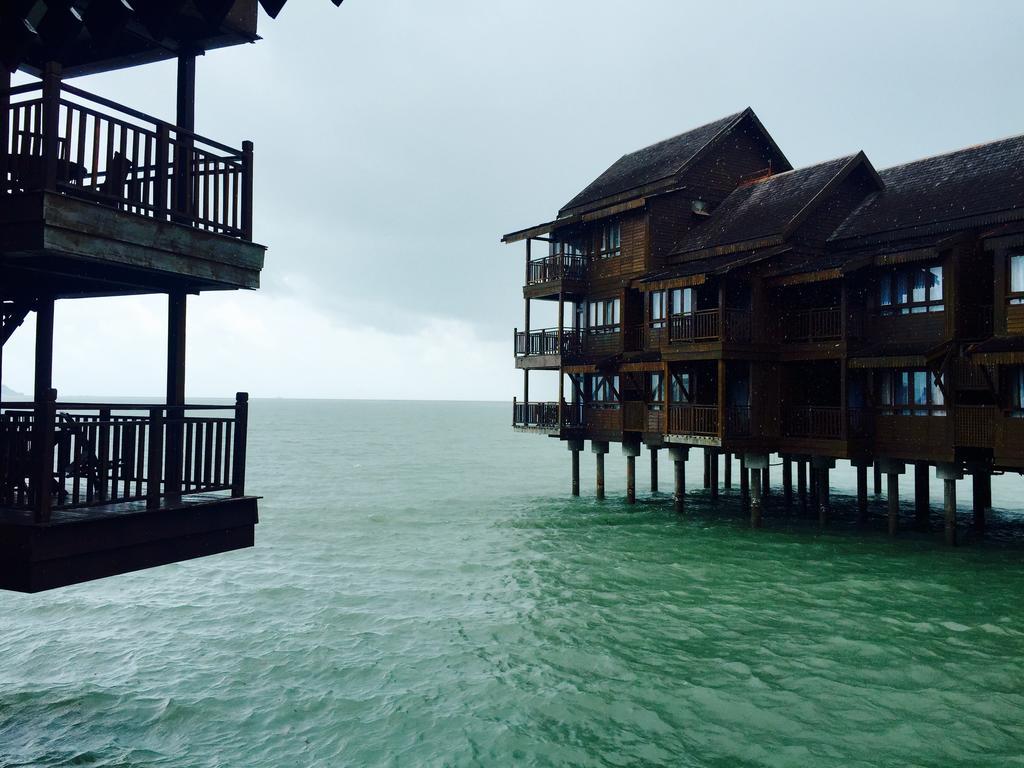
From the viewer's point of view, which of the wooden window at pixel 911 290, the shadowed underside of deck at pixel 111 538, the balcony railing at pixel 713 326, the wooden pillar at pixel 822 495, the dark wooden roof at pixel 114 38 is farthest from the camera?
the wooden pillar at pixel 822 495

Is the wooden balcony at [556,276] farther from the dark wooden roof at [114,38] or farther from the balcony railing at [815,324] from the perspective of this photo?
the dark wooden roof at [114,38]

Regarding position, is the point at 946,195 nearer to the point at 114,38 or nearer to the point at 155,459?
the point at 155,459

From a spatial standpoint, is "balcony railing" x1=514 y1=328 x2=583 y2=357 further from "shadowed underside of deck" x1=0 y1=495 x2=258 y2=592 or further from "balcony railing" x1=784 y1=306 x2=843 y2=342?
"shadowed underside of deck" x1=0 y1=495 x2=258 y2=592

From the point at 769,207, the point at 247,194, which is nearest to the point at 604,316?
the point at 769,207

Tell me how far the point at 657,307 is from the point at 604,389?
16.0 ft

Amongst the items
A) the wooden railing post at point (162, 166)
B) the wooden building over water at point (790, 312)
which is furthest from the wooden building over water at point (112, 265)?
the wooden building over water at point (790, 312)

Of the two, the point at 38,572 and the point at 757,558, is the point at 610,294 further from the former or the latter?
the point at 38,572

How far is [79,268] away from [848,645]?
47.8ft

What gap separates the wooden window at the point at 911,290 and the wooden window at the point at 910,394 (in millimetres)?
2032

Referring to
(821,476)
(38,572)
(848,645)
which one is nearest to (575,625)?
(848,645)

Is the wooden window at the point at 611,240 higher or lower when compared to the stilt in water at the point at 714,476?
higher

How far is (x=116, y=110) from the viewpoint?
9.12 m

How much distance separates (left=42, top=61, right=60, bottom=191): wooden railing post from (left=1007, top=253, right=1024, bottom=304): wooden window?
23.6 m

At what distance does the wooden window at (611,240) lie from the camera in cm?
3616
